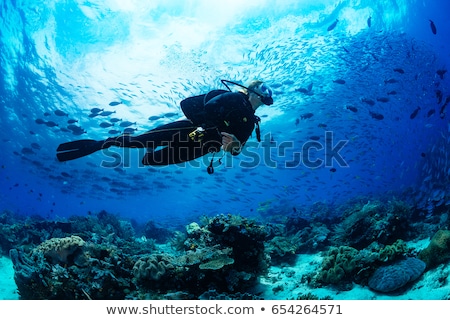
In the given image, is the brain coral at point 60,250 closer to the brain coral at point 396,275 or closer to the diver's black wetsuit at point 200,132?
the diver's black wetsuit at point 200,132

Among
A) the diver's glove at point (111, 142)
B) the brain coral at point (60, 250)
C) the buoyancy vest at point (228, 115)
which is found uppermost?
the buoyancy vest at point (228, 115)

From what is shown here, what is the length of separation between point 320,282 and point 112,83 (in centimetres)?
2087

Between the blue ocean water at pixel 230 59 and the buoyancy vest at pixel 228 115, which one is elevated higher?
the blue ocean water at pixel 230 59

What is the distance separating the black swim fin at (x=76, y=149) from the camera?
15.4 feet

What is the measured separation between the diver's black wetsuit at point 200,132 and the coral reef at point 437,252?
4815 mm

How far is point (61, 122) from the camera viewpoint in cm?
2548

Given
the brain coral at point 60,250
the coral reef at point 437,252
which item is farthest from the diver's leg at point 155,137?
the coral reef at point 437,252

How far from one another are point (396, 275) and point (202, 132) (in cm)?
477

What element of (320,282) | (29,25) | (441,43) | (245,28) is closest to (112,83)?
(29,25)

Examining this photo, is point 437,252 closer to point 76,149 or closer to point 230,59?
point 76,149

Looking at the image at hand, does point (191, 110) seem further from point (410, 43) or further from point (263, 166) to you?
point (263, 166)

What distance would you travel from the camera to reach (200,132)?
4.24m

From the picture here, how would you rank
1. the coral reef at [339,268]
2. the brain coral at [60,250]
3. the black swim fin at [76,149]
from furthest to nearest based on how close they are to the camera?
the brain coral at [60,250], the coral reef at [339,268], the black swim fin at [76,149]

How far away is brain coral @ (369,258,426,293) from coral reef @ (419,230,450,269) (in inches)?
10.4
